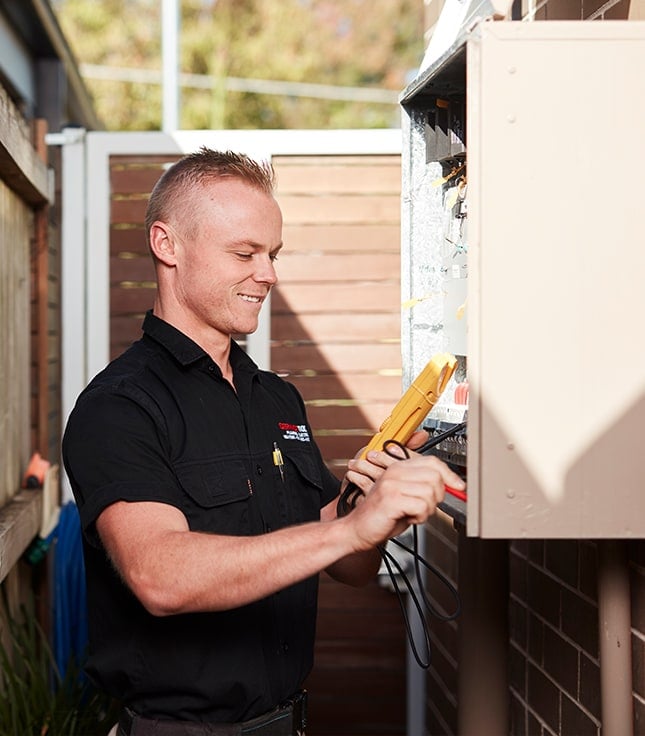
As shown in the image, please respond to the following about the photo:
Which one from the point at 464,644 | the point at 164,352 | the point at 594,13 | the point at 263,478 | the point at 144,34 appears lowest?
the point at 464,644

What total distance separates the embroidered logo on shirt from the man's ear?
46 centimetres

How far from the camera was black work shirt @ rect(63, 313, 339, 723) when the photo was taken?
2.07m

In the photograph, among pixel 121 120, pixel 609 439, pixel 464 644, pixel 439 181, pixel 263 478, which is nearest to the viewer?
pixel 609 439

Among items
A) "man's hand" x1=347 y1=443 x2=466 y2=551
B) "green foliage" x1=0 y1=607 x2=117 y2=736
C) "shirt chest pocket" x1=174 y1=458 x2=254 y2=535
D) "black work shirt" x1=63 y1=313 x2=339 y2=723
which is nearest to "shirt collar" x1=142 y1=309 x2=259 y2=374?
"black work shirt" x1=63 y1=313 x2=339 y2=723

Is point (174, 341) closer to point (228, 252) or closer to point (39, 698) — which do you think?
point (228, 252)

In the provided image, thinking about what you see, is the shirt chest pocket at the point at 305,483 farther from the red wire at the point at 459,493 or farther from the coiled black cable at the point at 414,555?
the red wire at the point at 459,493

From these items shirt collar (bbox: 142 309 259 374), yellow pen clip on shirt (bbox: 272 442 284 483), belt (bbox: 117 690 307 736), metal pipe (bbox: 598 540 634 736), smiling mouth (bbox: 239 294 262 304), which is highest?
smiling mouth (bbox: 239 294 262 304)

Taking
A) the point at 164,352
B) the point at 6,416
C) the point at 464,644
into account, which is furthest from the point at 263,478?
the point at 6,416

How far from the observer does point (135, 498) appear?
6.50 ft

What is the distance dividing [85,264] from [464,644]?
244cm

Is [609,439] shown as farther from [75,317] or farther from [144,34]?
[144,34]

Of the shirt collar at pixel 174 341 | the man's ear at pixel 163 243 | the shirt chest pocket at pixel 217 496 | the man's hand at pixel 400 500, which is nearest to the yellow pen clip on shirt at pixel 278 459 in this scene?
the shirt chest pocket at pixel 217 496

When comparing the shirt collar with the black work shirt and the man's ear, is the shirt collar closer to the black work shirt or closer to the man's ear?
the black work shirt

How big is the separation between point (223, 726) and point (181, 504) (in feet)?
1.50
